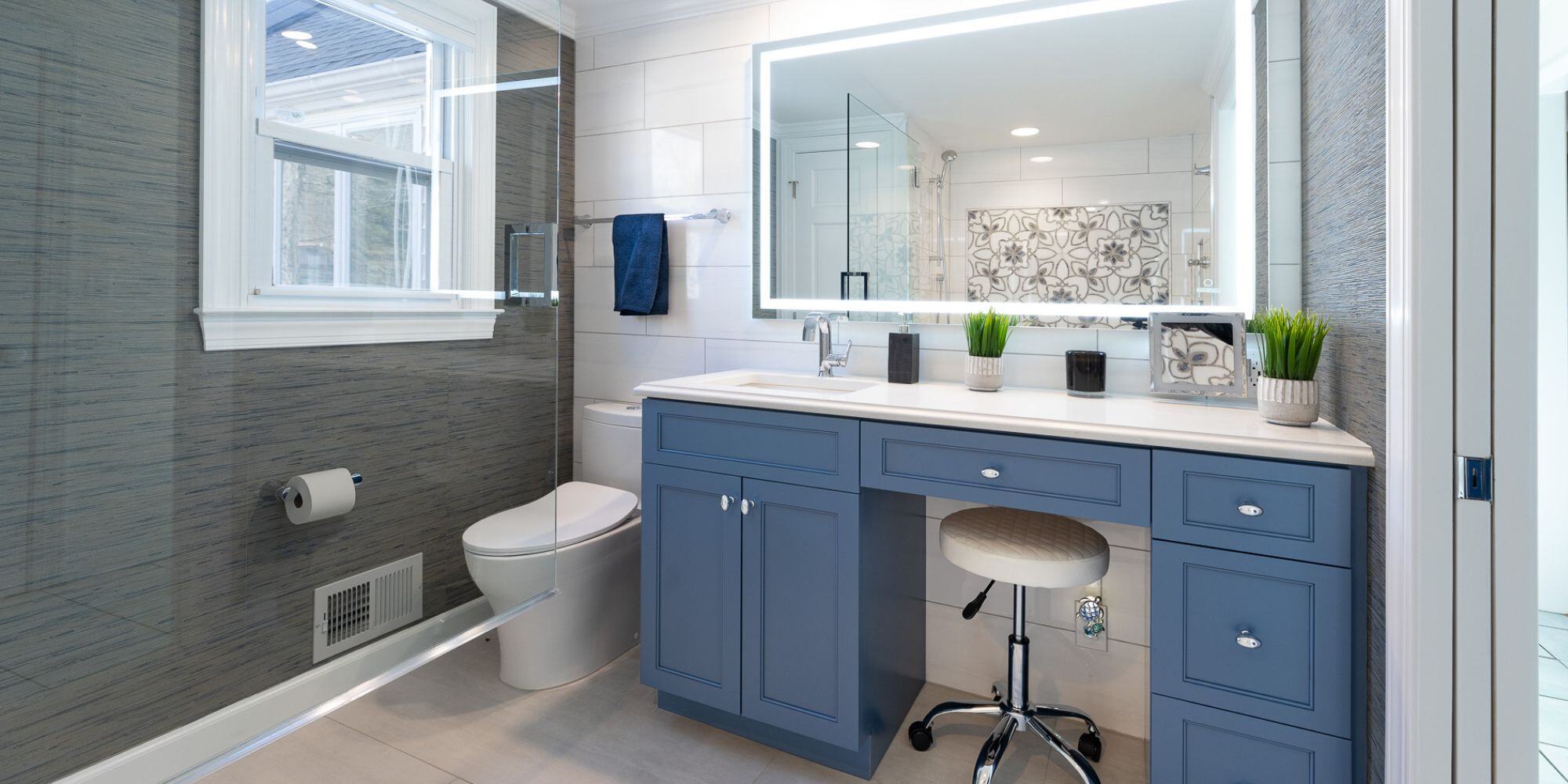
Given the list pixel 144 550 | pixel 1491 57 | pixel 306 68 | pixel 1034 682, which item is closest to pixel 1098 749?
pixel 1034 682

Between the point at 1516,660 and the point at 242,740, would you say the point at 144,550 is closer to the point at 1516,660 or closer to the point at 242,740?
the point at 242,740

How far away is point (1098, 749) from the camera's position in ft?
6.15

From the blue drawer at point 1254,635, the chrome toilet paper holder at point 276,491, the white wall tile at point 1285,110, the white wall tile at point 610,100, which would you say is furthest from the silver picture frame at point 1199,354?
the white wall tile at point 610,100

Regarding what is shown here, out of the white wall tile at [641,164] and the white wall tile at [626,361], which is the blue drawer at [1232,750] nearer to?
the white wall tile at [626,361]

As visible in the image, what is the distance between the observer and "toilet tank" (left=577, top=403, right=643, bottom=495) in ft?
8.58

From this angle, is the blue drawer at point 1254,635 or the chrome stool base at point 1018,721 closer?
the blue drawer at point 1254,635

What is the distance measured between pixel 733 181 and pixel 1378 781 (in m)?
2.26

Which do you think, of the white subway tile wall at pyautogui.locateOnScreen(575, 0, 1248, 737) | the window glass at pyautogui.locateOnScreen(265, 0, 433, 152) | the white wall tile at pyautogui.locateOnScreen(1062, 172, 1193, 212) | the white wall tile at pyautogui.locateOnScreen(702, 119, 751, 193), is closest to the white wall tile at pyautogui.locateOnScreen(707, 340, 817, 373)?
the white subway tile wall at pyautogui.locateOnScreen(575, 0, 1248, 737)

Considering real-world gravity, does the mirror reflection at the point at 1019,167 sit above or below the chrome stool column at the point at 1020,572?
above

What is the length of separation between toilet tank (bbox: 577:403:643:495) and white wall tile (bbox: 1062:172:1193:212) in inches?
61.5

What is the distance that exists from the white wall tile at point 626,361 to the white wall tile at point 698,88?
2.63 ft

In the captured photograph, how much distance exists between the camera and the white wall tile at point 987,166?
2.07 m

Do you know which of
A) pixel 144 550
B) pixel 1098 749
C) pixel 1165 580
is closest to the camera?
pixel 144 550

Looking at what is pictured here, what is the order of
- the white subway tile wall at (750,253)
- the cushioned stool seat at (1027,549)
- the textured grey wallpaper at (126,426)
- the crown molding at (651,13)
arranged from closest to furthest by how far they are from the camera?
the textured grey wallpaper at (126,426), the cushioned stool seat at (1027,549), the white subway tile wall at (750,253), the crown molding at (651,13)
